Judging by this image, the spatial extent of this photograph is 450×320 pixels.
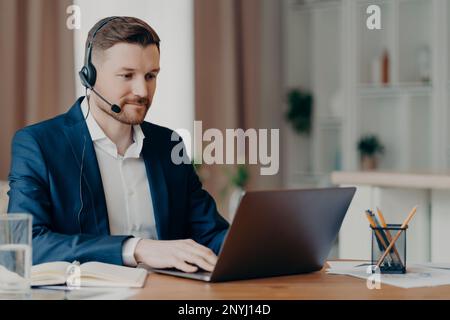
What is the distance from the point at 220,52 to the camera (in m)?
4.34

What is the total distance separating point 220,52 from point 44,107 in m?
1.43

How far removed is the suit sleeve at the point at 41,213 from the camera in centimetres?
129

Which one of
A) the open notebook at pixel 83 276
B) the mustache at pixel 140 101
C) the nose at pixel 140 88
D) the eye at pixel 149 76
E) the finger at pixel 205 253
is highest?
the eye at pixel 149 76

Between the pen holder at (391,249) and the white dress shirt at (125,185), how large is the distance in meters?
0.51

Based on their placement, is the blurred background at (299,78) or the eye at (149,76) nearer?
the eye at (149,76)

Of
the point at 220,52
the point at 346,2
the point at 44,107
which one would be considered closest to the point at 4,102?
the point at 44,107

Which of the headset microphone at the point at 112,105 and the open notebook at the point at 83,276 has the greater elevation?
the headset microphone at the point at 112,105

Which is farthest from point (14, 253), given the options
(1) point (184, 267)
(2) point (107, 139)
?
(2) point (107, 139)

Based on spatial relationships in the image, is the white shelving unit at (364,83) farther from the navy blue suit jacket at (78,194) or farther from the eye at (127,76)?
the eye at (127,76)

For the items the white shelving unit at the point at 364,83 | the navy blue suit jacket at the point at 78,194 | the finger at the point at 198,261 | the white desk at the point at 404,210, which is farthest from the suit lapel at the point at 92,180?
the white shelving unit at the point at 364,83

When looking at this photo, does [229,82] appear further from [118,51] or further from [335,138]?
[118,51]

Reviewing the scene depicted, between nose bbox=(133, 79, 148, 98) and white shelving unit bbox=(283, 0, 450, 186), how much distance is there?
2.92 m

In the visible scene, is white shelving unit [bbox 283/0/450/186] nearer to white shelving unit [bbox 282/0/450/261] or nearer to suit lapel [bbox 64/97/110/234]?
white shelving unit [bbox 282/0/450/261]

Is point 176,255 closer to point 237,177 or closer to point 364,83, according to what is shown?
point 237,177
